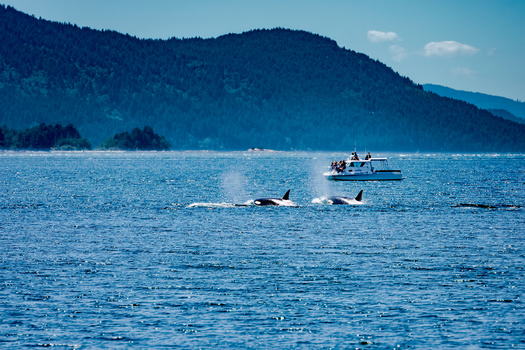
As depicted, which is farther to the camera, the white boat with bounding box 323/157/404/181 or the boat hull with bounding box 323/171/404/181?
the white boat with bounding box 323/157/404/181

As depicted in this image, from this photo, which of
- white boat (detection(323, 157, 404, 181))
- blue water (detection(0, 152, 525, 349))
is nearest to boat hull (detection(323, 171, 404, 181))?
white boat (detection(323, 157, 404, 181))

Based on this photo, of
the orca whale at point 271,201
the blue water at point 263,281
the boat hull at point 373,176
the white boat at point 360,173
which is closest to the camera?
the blue water at point 263,281

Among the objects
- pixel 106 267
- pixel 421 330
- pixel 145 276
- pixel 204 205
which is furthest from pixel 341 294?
pixel 204 205

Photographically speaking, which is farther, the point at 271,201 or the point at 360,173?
the point at 360,173

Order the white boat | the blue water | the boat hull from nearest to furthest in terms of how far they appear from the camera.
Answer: the blue water < the boat hull < the white boat

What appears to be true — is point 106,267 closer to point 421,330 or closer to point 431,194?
point 421,330

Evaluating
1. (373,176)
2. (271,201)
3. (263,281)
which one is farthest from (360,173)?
(263,281)

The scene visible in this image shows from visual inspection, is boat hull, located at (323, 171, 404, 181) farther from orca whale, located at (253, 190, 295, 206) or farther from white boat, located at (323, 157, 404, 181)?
orca whale, located at (253, 190, 295, 206)

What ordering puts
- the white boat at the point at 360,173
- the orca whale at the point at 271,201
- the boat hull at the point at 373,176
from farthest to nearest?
the white boat at the point at 360,173 → the boat hull at the point at 373,176 → the orca whale at the point at 271,201

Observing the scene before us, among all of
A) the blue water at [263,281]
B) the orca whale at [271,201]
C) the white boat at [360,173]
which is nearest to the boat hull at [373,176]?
the white boat at [360,173]

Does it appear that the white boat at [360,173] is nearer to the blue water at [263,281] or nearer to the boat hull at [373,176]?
the boat hull at [373,176]

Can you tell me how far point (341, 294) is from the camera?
3250 centimetres

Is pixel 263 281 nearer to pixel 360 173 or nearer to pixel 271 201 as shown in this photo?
pixel 271 201

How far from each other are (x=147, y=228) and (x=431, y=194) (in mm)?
51024
